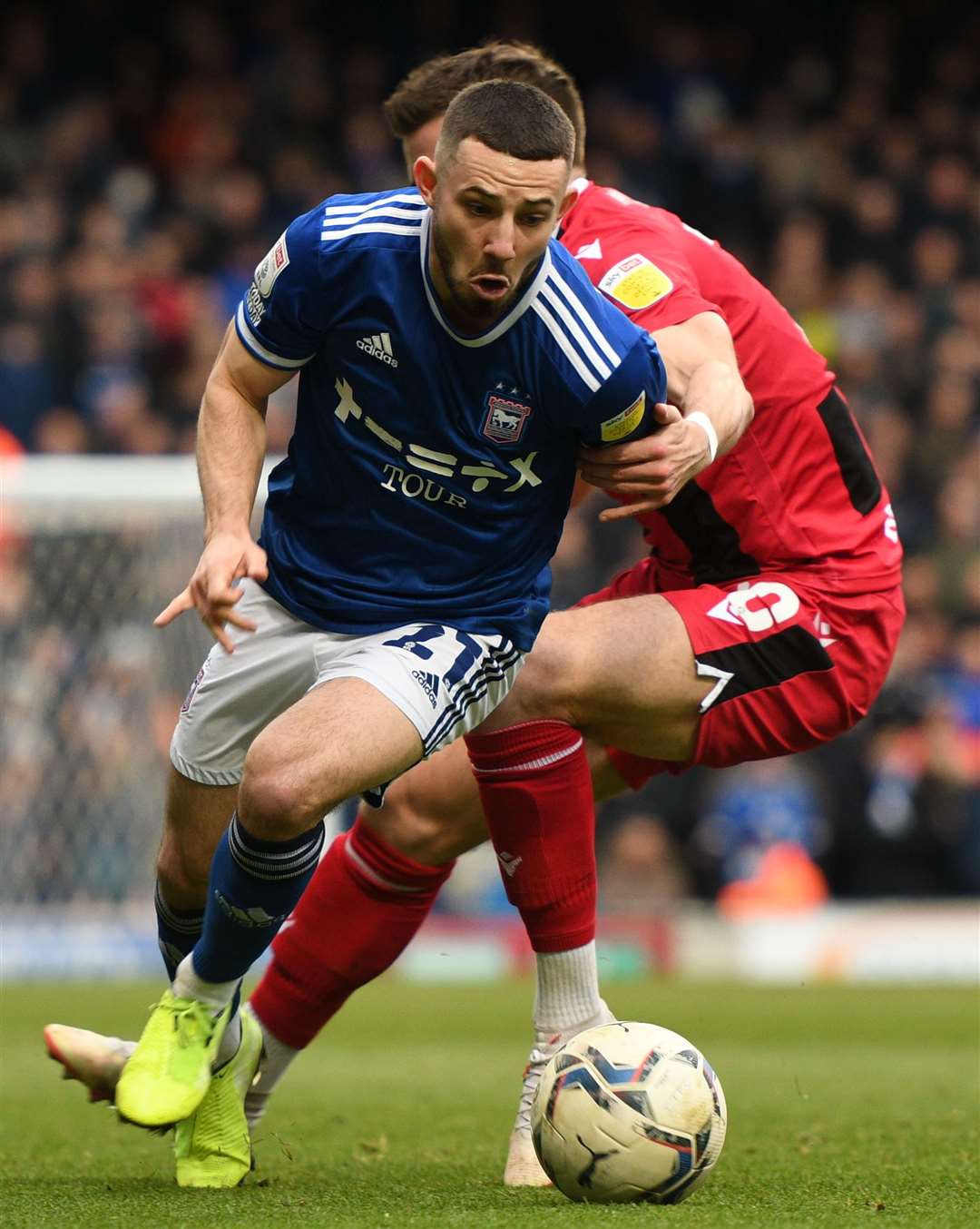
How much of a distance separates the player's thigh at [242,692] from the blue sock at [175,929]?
13.5 inches

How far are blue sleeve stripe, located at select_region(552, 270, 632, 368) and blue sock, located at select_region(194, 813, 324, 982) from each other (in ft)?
3.42

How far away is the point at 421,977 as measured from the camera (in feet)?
37.0

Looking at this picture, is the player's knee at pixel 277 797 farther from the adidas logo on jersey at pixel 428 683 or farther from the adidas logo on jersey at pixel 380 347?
the adidas logo on jersey at pixel 380 347

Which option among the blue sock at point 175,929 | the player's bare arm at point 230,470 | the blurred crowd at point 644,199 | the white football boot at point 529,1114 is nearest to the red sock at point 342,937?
the blue sock at point 175,929

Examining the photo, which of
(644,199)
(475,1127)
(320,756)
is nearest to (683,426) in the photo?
(320,756)

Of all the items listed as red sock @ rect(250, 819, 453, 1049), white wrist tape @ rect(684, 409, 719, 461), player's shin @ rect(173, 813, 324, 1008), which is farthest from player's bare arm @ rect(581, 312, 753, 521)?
red sock @ rect(250, 819, 453, 1049)

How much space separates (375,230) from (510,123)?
14.5 inches

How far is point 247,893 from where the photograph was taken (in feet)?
12.5

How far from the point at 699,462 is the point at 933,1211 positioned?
1405mm

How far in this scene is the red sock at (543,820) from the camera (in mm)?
4160

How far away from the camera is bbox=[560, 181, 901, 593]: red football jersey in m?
4.47

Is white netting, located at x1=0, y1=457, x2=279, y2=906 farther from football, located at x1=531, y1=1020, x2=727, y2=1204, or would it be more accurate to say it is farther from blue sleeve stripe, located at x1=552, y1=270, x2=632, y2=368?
football, located at x1=531, y1=1020, x2=727, y2=1204

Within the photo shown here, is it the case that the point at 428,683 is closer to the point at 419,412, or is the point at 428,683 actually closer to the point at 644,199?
the point at 419,412

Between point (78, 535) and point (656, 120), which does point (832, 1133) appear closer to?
point (78, 535)
